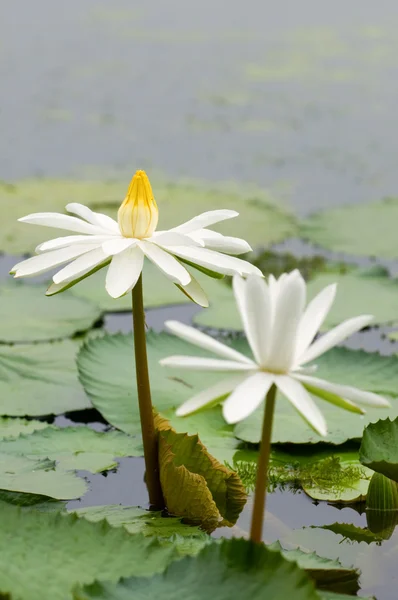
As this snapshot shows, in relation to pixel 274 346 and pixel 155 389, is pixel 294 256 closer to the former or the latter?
pixel 155 389

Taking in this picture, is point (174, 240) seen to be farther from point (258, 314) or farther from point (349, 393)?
point (349, 393)

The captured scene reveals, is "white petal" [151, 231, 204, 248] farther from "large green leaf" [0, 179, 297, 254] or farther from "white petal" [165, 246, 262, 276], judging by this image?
"large green leaf" [0, 179, 297, 254]

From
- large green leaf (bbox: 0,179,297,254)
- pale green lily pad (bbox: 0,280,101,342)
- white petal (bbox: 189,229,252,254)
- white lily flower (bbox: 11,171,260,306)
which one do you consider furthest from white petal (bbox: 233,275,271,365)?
large green leaf (bbox: 0,179,297,254)

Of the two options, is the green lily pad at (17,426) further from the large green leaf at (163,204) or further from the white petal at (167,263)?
the large green leaf at (163,204)

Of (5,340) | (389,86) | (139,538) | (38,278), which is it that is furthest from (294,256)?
(389,86)

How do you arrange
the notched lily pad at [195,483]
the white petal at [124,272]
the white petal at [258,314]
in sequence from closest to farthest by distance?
the white petal at [258,314] → the white petal at [124,272] → the notched lily pad at [195,483]

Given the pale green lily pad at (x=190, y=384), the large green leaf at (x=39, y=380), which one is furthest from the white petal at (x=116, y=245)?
the large green leaf at (x=39, y=380)
